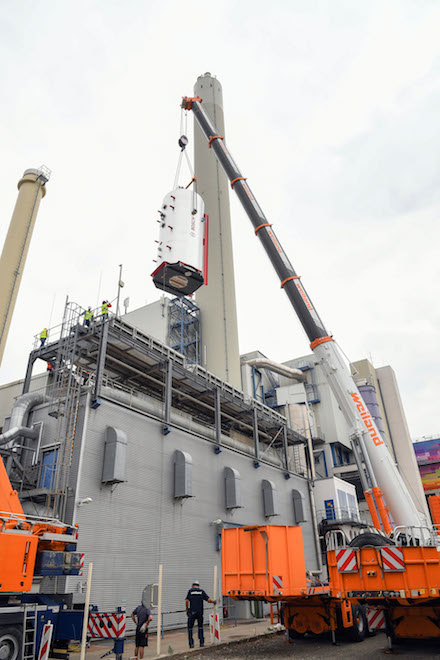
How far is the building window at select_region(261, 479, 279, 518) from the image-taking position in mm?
28375

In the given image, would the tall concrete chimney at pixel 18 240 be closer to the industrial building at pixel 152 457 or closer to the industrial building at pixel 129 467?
the industrial building at pixel 152 457

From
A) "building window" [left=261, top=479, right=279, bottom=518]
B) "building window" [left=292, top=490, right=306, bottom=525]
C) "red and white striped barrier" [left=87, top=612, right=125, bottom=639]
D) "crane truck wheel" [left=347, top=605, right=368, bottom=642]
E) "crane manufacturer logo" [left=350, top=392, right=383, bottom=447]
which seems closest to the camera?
"red and white striped barrier" [left=87, top=612, right=125, bottom=639]

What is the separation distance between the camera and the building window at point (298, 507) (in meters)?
32.2

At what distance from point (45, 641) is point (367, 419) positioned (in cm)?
1383

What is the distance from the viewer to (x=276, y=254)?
2270 centimetres

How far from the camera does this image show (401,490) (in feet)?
59.7

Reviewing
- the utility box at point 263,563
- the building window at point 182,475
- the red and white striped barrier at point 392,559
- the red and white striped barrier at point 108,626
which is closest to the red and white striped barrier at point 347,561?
the red and white striped barrier at point 392,559

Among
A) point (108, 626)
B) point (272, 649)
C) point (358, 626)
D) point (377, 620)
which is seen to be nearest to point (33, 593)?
point (108, 626)

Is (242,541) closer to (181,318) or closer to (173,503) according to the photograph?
(173,503)

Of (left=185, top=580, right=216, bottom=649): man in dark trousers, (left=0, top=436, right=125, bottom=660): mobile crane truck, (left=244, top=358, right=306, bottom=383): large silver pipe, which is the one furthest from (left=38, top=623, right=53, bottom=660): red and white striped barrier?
(left=244, top=358, right=306, bottom=383): large silver pipe

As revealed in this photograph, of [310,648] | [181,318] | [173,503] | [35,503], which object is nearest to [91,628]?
[310,648]

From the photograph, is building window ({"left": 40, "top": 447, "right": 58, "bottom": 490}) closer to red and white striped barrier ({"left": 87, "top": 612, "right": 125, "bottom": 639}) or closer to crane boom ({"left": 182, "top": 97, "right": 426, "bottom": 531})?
red and white striped barrier ({"left": 87, "top": 612, "right": 125, "bottom": 639})

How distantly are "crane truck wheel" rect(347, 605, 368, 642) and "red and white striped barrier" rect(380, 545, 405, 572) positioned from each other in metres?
4.12

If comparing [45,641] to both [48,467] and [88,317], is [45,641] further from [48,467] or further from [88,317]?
[88,317]
